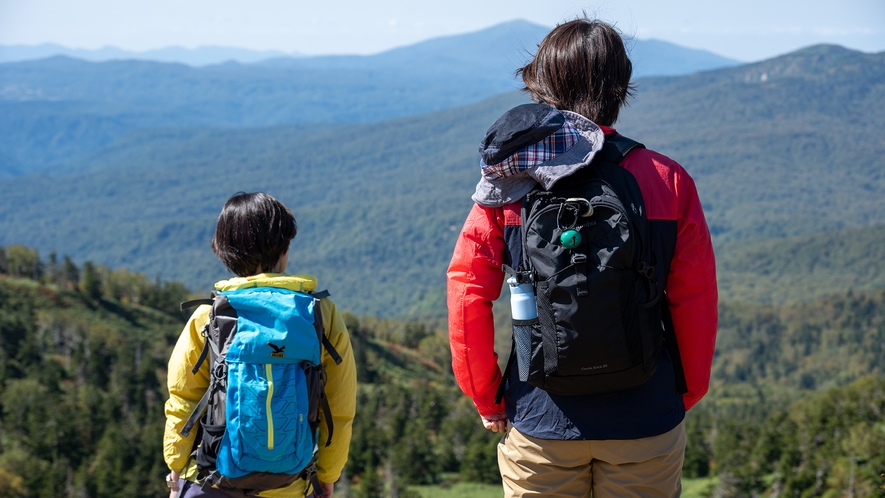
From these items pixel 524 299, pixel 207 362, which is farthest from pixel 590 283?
pixel 207 362

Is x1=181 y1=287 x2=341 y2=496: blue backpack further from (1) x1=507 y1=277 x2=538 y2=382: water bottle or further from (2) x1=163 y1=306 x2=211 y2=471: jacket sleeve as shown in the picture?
(1) x1=507 y1=277 x2=538 y2=382: water bottle

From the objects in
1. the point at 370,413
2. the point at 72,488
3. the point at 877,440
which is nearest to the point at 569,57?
the point at 877,440

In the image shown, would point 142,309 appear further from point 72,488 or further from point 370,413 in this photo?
point 72,488

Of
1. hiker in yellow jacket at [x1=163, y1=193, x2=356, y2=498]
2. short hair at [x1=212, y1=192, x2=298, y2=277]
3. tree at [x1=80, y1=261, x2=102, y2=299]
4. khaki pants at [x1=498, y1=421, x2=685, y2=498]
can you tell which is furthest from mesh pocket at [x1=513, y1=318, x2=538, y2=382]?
tree at [x1=80, y1=261, x2=102, y2=299]

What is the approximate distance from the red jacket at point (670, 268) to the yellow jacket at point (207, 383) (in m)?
0.65

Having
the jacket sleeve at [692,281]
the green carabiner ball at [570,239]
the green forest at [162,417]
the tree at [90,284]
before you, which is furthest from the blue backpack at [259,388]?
the tree at [90,284]

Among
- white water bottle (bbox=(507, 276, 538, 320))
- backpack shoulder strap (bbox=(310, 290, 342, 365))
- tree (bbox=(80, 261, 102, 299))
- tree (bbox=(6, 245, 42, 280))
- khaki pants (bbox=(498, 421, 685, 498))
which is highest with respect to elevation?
white water bottle (bbox=(507, 276, 538, 320))

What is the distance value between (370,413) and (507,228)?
1685 inches

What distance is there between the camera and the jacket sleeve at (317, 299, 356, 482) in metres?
3.23

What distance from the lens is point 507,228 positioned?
279cm

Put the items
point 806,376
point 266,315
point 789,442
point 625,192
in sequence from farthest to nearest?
point 806,376, point 789,442, point 266,315, point 625,192

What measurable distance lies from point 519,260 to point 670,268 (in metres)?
0.62

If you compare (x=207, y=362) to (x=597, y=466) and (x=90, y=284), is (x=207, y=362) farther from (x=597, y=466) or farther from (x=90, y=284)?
(x=90, y=284)

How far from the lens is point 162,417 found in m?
40.0
